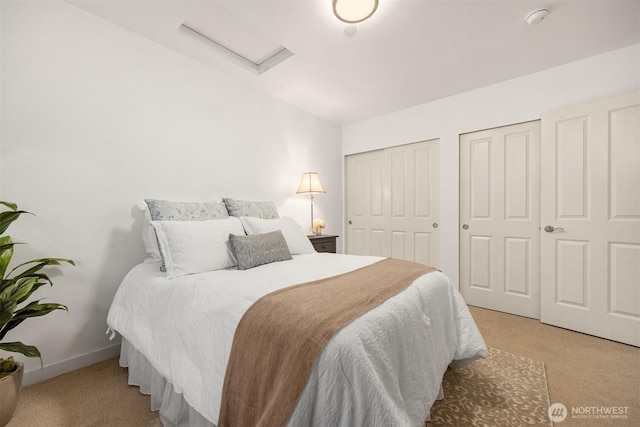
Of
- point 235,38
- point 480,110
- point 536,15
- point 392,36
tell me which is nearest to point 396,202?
point 480,110

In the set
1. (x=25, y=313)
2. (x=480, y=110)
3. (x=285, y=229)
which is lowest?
(x=25, y=313)

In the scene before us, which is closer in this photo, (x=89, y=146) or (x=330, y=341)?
(x=330, y=341)

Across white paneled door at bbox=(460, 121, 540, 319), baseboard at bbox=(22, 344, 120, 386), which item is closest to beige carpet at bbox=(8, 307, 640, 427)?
baseboard at bbox=(22, 344, 120, 386)

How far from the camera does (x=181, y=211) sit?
81.1 inches

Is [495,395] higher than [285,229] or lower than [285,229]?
lower

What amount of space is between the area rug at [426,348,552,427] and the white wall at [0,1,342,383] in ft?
7.79

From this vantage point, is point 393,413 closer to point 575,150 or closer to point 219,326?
point 219,326

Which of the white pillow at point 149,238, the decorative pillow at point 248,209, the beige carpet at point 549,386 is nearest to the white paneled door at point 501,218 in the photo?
the beige carpet at point 549,386

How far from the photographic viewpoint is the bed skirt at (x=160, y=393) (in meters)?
1.27

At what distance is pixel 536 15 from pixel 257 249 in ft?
8.43

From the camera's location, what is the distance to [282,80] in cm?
288

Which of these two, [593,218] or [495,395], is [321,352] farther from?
[593,218]

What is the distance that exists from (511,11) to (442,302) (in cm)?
207

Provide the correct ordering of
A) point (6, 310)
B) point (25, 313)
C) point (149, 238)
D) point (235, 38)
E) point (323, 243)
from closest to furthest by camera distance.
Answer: point (6, 310) < point (25, 313) < point (149, 238) < point (235, 38) < point (323, 243)
